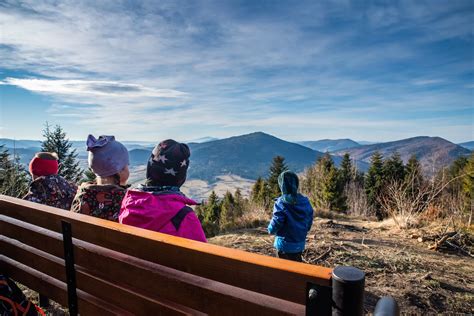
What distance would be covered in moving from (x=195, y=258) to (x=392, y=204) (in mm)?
9719

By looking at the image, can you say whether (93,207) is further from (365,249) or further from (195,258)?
(365,249)

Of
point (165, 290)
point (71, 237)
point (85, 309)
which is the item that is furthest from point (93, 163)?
point (165, 290)

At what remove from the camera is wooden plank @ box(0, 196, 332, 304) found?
3.41 ft

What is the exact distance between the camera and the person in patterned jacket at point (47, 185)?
3449mm

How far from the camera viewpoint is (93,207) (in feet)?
8.45

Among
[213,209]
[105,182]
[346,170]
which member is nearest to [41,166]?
[105,182]

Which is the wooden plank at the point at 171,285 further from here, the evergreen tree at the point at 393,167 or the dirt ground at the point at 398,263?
the evergreen tree at the point at 393,167

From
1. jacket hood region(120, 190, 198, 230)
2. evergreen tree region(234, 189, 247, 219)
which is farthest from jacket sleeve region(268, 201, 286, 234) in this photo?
evergreen tree region(234, 189, 247, 219)

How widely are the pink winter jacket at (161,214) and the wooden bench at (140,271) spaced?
0.78 feet

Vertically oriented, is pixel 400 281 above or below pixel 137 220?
below

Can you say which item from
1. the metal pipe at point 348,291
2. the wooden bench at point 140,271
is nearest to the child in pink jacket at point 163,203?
the wooden bench at point 140,271

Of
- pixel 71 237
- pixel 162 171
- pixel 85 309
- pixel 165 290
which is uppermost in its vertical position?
pixel 162 171

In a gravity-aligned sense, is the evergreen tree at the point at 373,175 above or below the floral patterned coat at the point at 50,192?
below

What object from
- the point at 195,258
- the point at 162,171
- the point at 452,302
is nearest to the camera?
the point at 195,258
